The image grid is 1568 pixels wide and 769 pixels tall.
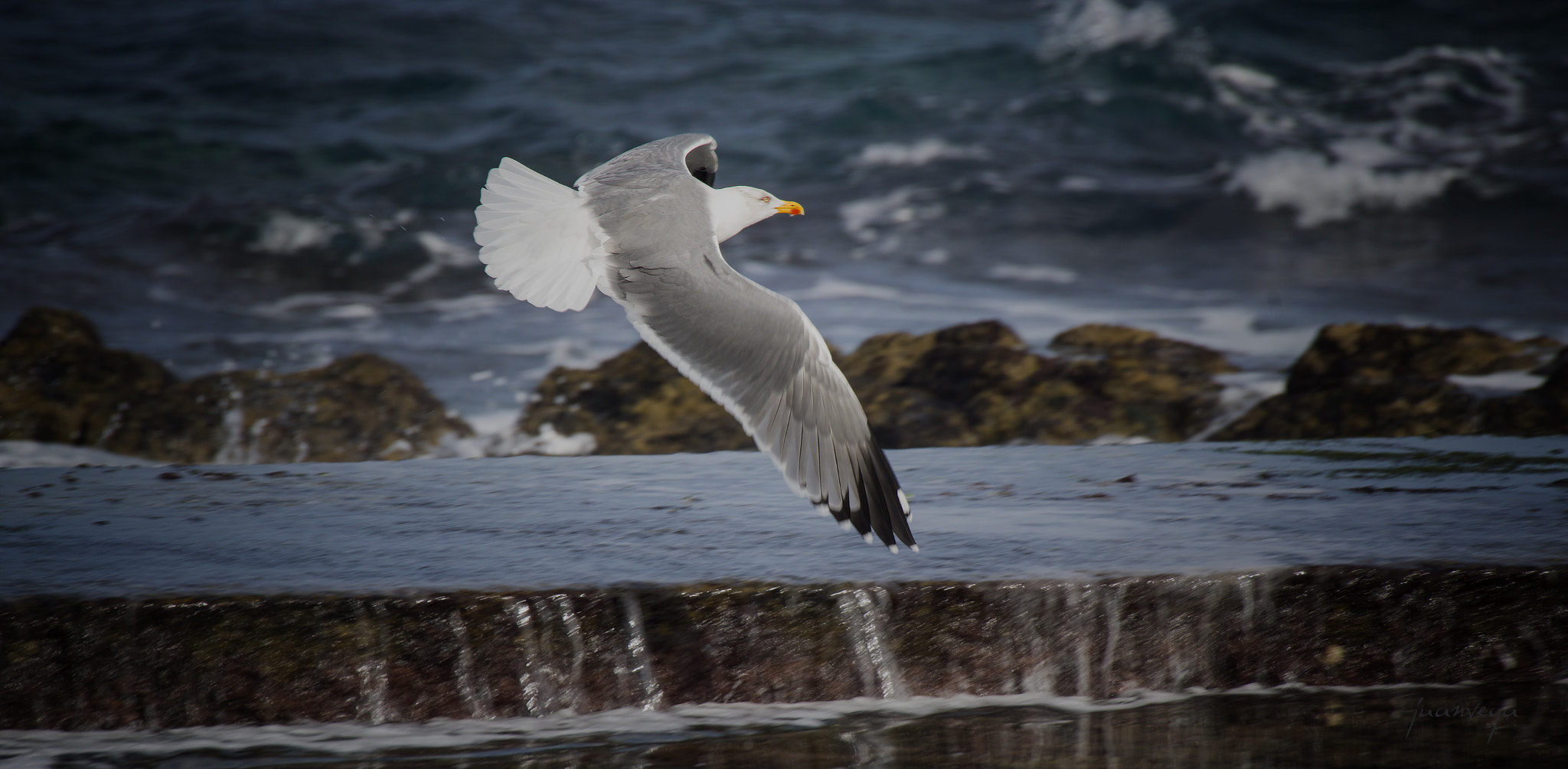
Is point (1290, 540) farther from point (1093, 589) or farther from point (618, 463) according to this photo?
point (618, 463)

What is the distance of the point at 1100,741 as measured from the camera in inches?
82.2

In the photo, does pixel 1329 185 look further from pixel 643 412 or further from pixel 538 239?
pixel 538 239

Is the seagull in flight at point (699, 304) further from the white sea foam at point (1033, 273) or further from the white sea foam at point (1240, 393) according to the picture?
the white sea foam at point (1033, 273)

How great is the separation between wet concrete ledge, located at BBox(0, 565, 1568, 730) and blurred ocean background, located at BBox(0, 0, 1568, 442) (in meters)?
6.34

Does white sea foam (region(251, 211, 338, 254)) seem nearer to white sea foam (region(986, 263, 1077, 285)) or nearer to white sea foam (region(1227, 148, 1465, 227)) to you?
white sea foam (region(986, 263, 1077, 285))

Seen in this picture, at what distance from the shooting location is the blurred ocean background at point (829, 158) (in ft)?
33.6

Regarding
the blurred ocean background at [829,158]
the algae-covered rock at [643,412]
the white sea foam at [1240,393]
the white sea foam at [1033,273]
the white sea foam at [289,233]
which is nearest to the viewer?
the algae-covered rock at [643,412]

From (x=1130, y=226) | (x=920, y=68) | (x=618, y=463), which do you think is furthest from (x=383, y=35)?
(x=618, y=463)

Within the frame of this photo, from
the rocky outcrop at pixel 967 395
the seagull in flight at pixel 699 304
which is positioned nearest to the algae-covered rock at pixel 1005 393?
the rocky outcrop at pixel 967 395

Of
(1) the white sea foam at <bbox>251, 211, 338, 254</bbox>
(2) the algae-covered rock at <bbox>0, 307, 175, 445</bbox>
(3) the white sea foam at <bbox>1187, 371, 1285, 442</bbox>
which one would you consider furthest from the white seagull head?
(1) the white sea foam at <bbox>251, 211, 338, 254</bbox>

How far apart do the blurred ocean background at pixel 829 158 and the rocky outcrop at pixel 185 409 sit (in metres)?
1.24

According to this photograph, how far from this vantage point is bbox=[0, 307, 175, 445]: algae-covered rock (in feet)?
22.2

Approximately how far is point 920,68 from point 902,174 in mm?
1897

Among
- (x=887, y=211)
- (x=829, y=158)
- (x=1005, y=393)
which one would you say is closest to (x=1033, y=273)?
(x=887, y=211)
